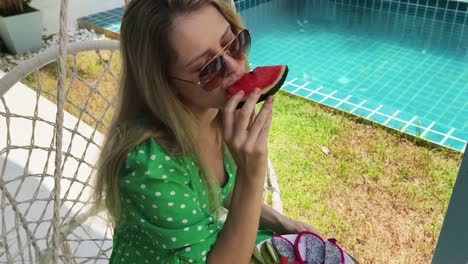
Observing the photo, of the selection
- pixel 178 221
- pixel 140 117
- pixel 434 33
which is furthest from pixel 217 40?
pixel 434 33

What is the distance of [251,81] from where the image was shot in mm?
1283

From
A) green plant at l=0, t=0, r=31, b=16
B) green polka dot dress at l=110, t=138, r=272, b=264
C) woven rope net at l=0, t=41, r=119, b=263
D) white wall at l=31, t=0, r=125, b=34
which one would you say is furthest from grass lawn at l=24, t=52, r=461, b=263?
white wall at l=31, t=0, r=125, b=34

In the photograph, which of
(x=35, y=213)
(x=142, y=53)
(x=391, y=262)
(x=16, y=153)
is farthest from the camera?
(x=16, y=153)

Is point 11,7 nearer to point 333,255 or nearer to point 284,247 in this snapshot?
point 284,247

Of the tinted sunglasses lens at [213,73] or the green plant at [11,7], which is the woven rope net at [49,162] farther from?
the green plant at [11,7]

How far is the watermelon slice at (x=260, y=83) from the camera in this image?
49.6 inches

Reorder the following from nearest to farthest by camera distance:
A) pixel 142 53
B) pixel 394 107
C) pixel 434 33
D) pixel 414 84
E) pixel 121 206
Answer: pixel 142 53 < pixel 121 206 < pixel 394 107 < pixel 414 84 < pixel 434 33

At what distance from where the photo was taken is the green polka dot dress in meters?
1.23

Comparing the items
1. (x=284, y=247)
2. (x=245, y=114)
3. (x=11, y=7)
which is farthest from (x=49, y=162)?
(x=11, y=7)

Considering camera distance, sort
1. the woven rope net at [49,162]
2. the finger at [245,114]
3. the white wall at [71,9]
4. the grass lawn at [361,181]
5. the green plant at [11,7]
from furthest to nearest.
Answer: the white wall at [71,9] → the green plant at [11,7] → the grass lawn at [361,181] → the woven rope net at [49,162] → the finger at [245,114]

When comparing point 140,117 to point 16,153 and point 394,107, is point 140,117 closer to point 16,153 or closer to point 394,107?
point 16,153

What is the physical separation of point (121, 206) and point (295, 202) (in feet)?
5.44

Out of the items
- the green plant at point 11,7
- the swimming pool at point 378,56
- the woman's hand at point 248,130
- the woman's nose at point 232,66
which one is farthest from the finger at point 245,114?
the green plant at point 11,7

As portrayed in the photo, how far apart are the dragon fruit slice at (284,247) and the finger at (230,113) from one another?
0.53 metres
